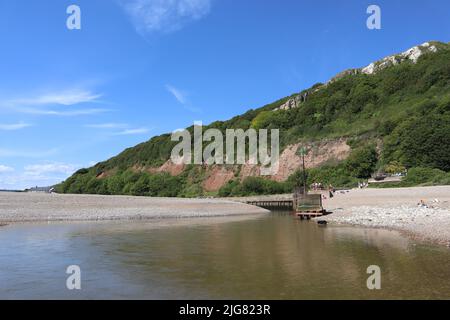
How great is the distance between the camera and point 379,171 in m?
71.6

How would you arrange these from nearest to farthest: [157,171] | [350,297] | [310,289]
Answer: [350,297], [310,289], [157,171]

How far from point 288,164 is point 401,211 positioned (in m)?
59.3

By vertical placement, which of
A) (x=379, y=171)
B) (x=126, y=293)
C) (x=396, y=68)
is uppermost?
(x=396, y=68)

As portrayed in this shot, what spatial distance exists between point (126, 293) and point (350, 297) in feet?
22.4

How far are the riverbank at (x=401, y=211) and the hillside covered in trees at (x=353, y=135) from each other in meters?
11.6

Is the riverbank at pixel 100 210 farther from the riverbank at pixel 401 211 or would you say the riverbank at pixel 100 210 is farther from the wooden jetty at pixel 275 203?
the riverbank at pixel 401 211

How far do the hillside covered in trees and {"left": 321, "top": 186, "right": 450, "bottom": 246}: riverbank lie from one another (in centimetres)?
1155

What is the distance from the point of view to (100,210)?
1759 inches

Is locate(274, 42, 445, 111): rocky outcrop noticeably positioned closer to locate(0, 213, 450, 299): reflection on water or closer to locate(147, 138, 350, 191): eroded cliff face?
locate(147, 138, 350, 191): eroded cliff face

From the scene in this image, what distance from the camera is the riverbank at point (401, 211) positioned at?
24250mm

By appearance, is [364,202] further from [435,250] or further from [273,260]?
[273,260]

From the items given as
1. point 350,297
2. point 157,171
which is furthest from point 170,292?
point 157,171

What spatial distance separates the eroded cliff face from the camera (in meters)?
88.0

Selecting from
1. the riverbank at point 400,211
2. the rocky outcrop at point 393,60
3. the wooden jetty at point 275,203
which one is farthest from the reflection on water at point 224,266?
the rocky outcrop at point 393,60
